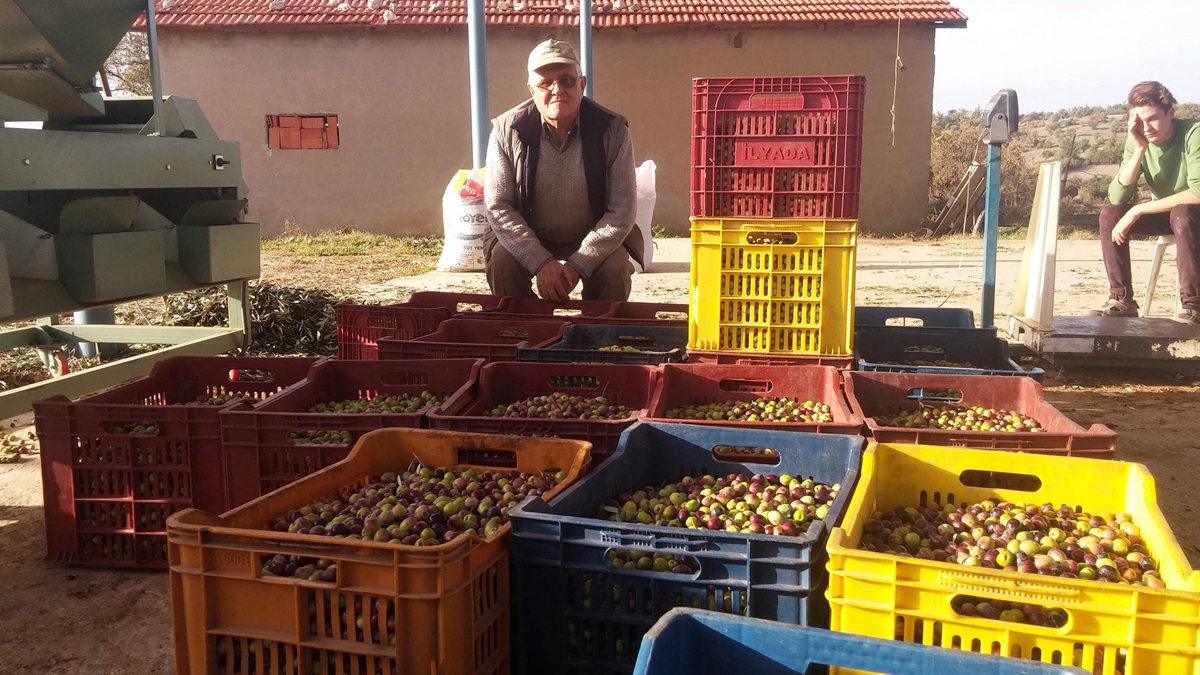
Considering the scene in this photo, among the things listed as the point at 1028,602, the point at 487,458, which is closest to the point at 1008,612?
the point at 1028,602

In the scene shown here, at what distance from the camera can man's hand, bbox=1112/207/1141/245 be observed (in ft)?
21.2

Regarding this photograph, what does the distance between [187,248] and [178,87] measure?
13.6m

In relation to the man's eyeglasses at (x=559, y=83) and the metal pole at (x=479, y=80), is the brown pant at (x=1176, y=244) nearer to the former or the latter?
the man's eyeglasses at (x=559, y=83)

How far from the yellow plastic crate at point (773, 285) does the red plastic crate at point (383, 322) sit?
1321mm

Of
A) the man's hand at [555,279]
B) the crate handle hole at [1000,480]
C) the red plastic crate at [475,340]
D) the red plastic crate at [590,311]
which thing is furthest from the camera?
the man's hand at [555,279]

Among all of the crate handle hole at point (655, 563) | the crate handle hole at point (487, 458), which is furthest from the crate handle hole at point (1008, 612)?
the crate handle hole at point (487, 458)

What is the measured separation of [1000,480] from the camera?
9.26ft

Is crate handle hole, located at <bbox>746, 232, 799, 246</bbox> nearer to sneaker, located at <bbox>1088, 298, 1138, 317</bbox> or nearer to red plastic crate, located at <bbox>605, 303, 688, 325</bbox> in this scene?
red plastic crate, located at <bbox>605, 303, 688, 325</bbox>

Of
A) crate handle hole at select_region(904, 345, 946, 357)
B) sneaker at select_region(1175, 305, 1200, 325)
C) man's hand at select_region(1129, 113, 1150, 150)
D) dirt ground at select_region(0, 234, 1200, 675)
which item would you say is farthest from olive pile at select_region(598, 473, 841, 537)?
man's hand at select_region(1129, 113, 1150, 150)

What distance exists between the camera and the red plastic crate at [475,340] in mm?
3982

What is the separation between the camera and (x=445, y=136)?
660 inches

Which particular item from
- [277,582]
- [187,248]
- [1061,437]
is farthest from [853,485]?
[187,248]

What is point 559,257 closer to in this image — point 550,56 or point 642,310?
point 642,310

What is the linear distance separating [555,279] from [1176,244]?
4530mm
